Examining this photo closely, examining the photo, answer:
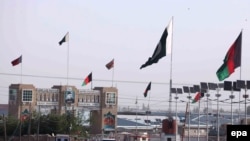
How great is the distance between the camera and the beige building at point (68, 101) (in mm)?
116625

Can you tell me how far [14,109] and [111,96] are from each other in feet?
55.8

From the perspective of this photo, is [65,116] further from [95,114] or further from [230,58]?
[230,58]

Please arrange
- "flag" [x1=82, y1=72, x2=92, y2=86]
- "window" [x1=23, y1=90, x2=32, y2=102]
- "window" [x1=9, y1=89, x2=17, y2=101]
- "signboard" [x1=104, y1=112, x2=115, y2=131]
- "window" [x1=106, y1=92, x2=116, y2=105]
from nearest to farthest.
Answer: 1. "flag" [x1=82, y1=72, x2=92, y2=86]
2. "window" [x1=23, y1=90, x2=32, y2=102]
3. "window" [x1=9, y1=89, x2=17, y2=101]
4. "window" [x1=106, y1=92, x2=116, y2=105]
5. "signboard" [x1=104, y1=112, x2=115, y2=131]

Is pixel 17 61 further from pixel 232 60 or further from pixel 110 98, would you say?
pixel 232 60

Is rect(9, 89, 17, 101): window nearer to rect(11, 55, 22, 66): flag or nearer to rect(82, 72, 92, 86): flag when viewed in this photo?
rect(11, 55, 22, 66): flag

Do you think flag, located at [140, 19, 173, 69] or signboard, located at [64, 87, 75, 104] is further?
signboard, located at [64, 87, 75, 104]

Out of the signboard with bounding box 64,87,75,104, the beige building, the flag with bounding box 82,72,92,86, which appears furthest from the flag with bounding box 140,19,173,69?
the signboard with bounding box 64,87,75,104

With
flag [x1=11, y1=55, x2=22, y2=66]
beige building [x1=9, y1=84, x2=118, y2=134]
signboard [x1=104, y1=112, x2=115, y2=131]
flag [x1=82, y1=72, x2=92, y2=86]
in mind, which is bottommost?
signboard [x1=104, y1=112, x2=115, y2=131]

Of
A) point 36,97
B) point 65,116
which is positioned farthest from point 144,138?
point 36,97

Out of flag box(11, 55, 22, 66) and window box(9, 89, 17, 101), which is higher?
flag box(11, 55, 22, 66)

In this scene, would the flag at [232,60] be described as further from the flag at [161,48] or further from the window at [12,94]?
the window at [12,94]

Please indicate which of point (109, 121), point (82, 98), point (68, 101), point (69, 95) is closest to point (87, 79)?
point (68, 101)

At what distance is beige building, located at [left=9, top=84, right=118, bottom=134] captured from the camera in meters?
117

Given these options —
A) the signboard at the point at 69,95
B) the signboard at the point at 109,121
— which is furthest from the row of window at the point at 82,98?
the signboard at the point at 109,121
